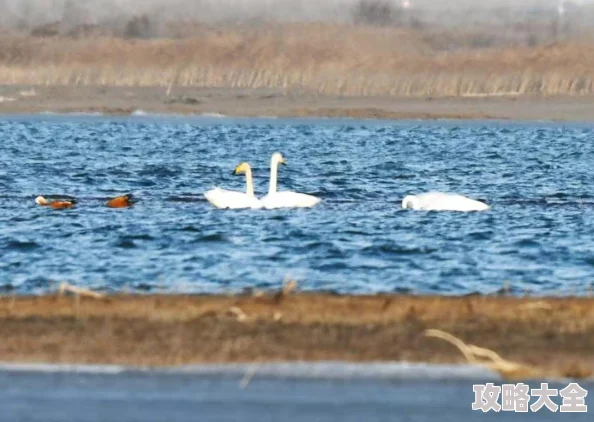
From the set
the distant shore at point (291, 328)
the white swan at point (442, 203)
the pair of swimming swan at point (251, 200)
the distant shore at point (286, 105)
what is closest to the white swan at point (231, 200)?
the pair of swimming swan at point (251, 200)

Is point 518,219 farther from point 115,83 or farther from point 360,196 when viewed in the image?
A: point 115,83

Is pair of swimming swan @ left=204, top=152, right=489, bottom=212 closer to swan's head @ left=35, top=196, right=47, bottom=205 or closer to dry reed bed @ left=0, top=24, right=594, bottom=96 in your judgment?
swan's head @ left=35, top=196, right=47, bottom=205

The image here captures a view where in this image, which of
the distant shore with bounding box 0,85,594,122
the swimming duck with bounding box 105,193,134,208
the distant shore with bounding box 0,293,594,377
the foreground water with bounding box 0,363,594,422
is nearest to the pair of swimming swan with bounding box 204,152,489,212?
the swimming duck with bounding box 105,193,134,208

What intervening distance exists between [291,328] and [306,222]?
1004 centimetres

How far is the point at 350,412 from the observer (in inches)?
292

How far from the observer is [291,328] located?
9.51m

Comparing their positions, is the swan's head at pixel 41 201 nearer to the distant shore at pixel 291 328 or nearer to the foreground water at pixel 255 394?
the distant shore at pixel 291 328

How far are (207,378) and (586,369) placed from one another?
2.12 meters

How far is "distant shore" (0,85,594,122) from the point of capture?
55750mm

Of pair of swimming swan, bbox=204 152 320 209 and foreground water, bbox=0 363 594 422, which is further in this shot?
pair of swimming swan, bbox=204 152 320 209

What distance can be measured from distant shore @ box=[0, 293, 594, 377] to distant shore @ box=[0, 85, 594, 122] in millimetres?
44267

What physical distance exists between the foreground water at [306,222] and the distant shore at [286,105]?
14.8 metres

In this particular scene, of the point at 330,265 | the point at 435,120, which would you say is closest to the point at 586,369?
the point at 330,265

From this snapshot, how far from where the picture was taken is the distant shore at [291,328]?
8.77 meters
